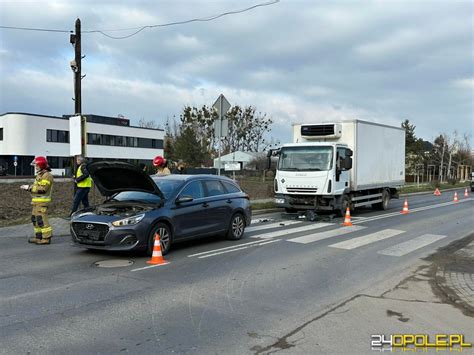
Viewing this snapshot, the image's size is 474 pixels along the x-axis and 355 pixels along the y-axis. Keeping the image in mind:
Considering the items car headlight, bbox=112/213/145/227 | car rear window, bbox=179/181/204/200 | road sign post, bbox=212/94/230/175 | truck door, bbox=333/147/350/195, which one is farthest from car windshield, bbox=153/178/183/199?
truck door, bbox=333/147/350/195

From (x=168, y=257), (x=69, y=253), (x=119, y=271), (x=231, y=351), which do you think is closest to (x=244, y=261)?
(x=168, y=257)

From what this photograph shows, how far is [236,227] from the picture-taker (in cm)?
1068

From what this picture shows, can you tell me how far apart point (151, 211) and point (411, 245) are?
6095mm

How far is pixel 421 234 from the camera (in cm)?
1241

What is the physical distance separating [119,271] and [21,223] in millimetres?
6598

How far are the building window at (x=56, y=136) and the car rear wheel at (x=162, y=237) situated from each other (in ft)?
181

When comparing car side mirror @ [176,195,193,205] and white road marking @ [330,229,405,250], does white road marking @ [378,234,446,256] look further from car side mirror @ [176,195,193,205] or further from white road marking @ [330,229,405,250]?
car side mirror @ [176,195,193,205]

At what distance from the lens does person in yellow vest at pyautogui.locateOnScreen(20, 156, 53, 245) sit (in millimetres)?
9656

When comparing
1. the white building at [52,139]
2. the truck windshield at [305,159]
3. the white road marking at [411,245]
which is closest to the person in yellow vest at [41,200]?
the white road marking at [411,245]

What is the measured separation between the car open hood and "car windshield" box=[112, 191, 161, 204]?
78mm

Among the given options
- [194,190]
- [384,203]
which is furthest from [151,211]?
[384,203]

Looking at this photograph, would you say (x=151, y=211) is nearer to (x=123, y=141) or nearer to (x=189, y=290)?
(x=189, y=290)

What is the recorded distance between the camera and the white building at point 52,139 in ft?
184

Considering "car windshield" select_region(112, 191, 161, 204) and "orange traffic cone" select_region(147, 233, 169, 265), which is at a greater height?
"car windshield" select_region(112, 191, 161, 204)
